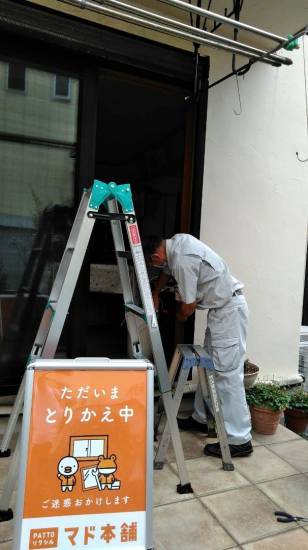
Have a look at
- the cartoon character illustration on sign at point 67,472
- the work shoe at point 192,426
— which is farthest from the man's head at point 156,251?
the cartoon character illustration on sign at point 67,472

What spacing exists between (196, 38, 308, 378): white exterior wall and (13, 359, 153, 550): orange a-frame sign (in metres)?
2.17

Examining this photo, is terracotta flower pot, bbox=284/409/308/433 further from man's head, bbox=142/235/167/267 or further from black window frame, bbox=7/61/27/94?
black window frame, bbox=7/61/27/94

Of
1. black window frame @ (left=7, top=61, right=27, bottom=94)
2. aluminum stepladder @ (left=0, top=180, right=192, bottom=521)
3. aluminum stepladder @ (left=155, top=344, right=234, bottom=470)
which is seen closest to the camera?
aluminum stepladder @ (left=0, top=180, right=192, bottom=521)

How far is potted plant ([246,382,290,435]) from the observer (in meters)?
3.79

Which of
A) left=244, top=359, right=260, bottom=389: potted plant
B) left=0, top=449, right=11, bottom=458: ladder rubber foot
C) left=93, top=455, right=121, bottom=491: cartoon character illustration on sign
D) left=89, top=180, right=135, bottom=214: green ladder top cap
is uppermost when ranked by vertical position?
left=89, top=180, right=135, bottom=214: green ladder top cap

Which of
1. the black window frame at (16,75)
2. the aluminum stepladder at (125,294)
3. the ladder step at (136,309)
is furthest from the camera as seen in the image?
the black window frame at (16,75)

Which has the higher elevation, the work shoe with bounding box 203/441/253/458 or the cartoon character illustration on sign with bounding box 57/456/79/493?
the cartoon character illustration on sign with bounding box 57/456/79/493

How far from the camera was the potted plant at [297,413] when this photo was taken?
4129mm

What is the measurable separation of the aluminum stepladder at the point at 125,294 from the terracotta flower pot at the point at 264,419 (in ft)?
4.11

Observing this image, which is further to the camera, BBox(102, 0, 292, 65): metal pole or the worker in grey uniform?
the worker in grey uniform

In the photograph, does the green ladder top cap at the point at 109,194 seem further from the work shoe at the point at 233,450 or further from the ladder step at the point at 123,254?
the work shoe at the point at 233,450

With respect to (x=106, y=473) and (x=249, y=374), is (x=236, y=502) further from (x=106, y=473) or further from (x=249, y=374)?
(x=249, y=374)

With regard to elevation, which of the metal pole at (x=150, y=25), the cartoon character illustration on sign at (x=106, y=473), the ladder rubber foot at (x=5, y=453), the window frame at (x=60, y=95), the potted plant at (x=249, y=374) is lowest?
the ladder rubber foot at (x=5, y=453)

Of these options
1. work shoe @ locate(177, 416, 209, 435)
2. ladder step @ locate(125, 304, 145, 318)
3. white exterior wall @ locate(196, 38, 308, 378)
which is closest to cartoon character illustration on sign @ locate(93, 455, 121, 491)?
ladder step @ locate(125, 304, 145, 318)
